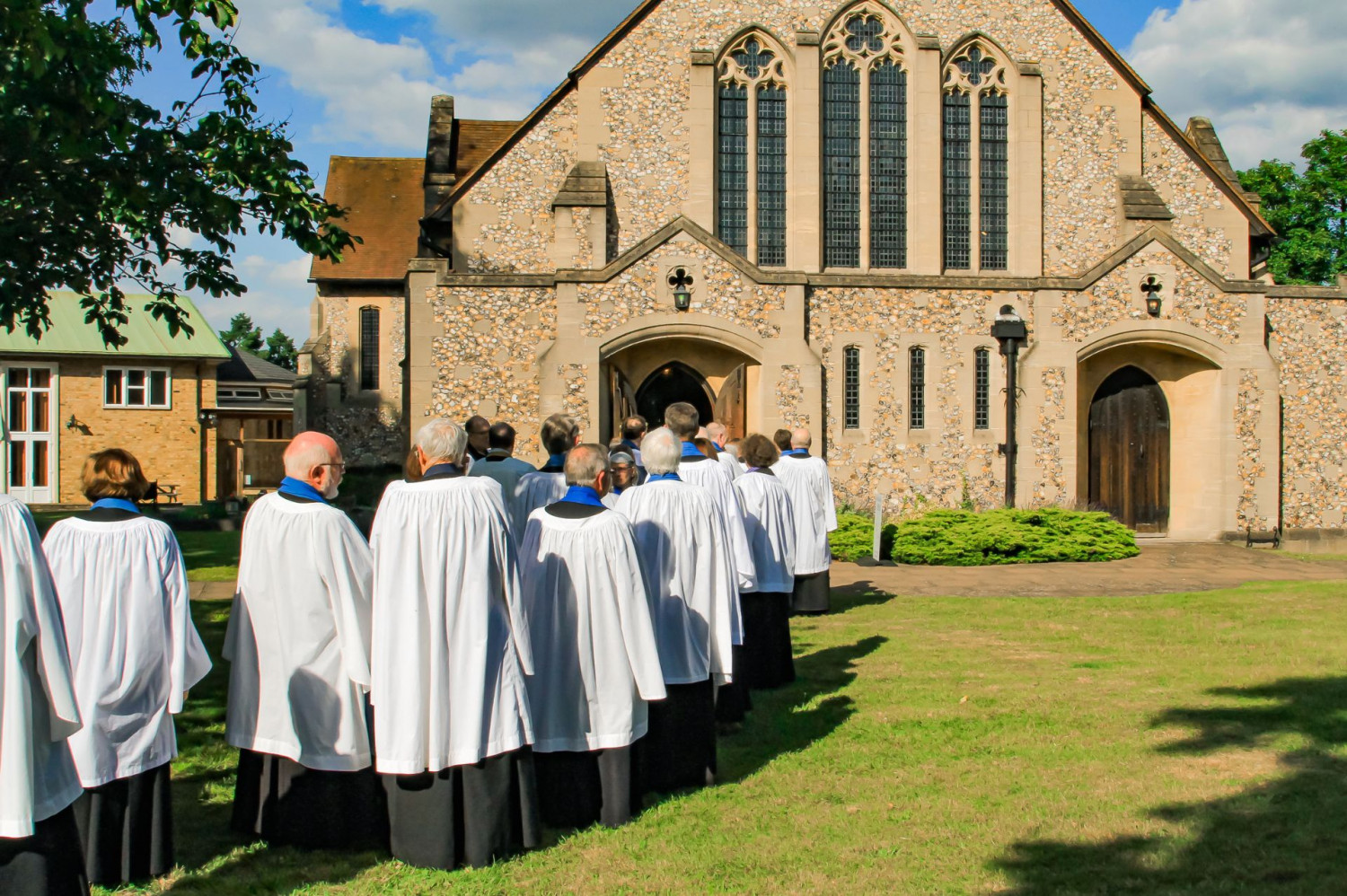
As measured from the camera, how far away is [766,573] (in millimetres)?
8844

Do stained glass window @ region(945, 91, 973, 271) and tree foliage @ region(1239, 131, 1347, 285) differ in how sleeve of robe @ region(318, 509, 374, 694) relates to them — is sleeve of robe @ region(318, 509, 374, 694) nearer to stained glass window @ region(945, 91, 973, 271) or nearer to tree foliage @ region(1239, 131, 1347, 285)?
stained glass window @ region(945, 91, 973, 271)

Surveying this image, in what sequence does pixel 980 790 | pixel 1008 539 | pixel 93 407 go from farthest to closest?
pixel 93 407, pixel 1008 539, pixel 980 790

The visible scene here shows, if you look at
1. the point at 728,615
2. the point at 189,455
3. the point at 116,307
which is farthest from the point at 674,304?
the point at 189,455

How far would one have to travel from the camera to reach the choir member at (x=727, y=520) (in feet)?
25.2

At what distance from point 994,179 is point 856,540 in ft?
30.4

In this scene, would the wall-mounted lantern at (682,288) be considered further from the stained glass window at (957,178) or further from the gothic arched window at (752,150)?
the stained glass window at (957,178)

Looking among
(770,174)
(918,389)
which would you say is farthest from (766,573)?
(770,174)

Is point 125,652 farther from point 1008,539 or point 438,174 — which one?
point 438,174

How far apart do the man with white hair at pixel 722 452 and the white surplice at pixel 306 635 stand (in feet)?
14.2

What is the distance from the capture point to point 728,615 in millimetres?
6695

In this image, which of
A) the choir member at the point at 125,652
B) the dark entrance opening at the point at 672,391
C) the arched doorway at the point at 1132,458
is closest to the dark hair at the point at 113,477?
the choir member at the point at 125,652

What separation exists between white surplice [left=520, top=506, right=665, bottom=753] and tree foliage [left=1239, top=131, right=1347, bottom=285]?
4112 cm

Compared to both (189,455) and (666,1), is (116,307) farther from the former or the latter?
(189,455)

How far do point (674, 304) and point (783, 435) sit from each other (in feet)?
25.1
